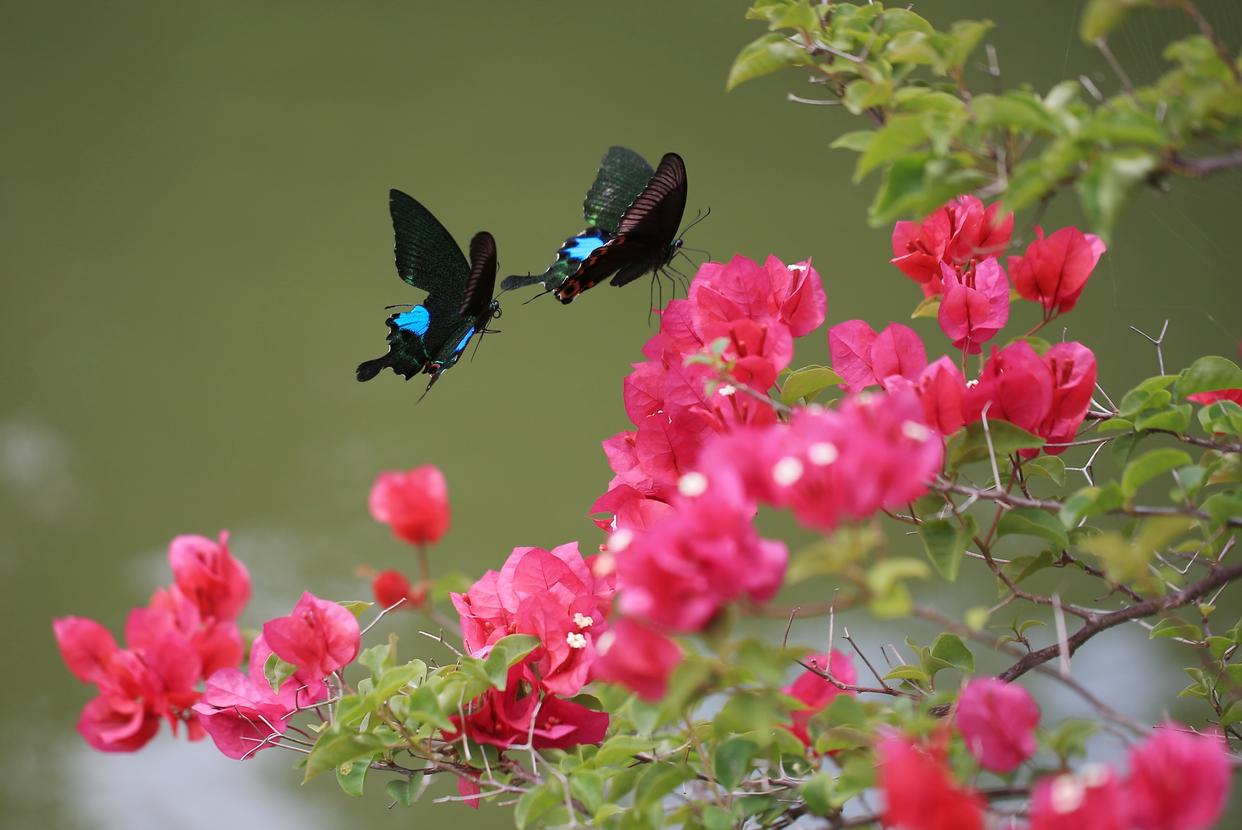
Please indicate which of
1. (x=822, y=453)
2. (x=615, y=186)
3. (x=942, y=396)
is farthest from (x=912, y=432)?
(x=615, y=186)

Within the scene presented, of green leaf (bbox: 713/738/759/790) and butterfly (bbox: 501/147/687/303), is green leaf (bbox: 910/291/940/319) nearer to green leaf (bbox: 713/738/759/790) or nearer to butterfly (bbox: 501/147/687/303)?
butterfly (bbox: 501/147/687/303)

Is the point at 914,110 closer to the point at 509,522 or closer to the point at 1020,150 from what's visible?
the point at 1020,150

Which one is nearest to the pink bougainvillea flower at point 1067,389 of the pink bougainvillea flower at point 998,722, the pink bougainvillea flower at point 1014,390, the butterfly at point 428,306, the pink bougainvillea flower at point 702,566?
the pink bougainvillea flower at point 1014,390

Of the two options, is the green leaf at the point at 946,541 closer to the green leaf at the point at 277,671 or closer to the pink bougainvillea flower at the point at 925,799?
the pink bougainvillea flower at the point at 925,799

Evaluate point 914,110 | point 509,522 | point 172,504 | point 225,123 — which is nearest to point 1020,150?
point 914,110

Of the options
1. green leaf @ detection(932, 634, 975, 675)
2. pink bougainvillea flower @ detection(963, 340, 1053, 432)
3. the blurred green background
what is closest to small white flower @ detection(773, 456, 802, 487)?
pink bougainvillea flower @ detection(963, 340, 1053, 432)
